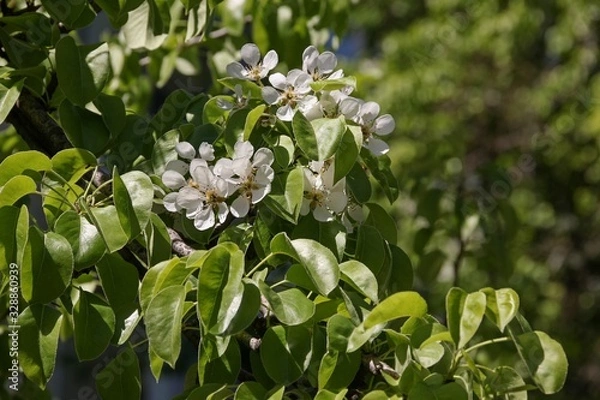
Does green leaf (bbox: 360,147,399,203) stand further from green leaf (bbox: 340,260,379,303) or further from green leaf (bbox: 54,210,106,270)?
green leaf (bbox: 54,210,106,270)

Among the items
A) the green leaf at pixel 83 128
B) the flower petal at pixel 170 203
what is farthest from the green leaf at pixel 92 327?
the green leaf at pixel 83 128

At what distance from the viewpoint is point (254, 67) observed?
1.08 meters

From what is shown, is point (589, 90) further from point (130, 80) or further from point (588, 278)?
point (130, 80)

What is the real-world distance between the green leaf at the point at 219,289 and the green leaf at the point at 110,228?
0.29 feet

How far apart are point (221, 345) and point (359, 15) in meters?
4.18

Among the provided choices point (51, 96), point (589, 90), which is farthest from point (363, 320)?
point (589, 90)

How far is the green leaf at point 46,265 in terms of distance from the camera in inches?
33.5

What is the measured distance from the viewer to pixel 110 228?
34.6 inches

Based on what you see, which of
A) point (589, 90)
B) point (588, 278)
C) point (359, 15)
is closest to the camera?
point (589, 90)

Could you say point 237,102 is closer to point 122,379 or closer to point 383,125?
point 383,125

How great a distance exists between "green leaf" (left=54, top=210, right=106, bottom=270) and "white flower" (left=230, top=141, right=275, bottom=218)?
15 cm

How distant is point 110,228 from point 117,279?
0.07 meters

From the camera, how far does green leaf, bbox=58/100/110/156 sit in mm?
1072

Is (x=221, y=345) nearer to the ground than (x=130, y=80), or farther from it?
farther from it
